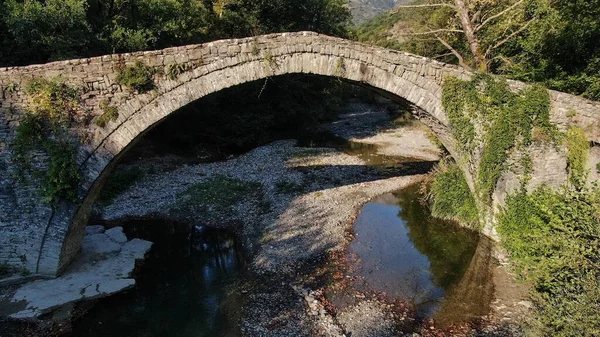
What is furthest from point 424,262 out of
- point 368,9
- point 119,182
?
point 368,9

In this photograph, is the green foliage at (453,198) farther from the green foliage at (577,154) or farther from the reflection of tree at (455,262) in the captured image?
the green foliage at (577,154)

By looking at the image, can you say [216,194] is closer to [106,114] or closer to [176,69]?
[106,114]

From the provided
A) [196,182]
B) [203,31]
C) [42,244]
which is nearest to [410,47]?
[203,31]

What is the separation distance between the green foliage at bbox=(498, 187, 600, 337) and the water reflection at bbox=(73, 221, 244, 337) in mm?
5409

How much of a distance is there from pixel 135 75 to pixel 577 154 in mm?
9074

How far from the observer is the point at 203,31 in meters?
17.4

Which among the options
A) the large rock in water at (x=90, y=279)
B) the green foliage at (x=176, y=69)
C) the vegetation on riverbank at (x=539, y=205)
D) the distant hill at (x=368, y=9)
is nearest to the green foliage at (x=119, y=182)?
the large rock in water at (x=90, y=279)

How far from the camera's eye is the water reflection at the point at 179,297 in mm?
7223

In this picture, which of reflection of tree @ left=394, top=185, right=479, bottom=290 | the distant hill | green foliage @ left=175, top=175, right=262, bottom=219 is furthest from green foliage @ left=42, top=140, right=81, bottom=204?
the distant hill

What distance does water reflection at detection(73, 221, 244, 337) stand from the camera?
722cm

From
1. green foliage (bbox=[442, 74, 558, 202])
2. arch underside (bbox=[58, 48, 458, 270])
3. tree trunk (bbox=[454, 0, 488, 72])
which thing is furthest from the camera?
tree trunk (bbox=[454, 0, 488, 72])

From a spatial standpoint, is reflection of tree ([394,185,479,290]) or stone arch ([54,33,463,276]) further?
reflection of tree ([394,185,479,290])

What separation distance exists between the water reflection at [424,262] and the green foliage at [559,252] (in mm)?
920

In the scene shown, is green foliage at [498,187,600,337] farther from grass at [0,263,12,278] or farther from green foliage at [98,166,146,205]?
green foliage at [98,166,146,205]
